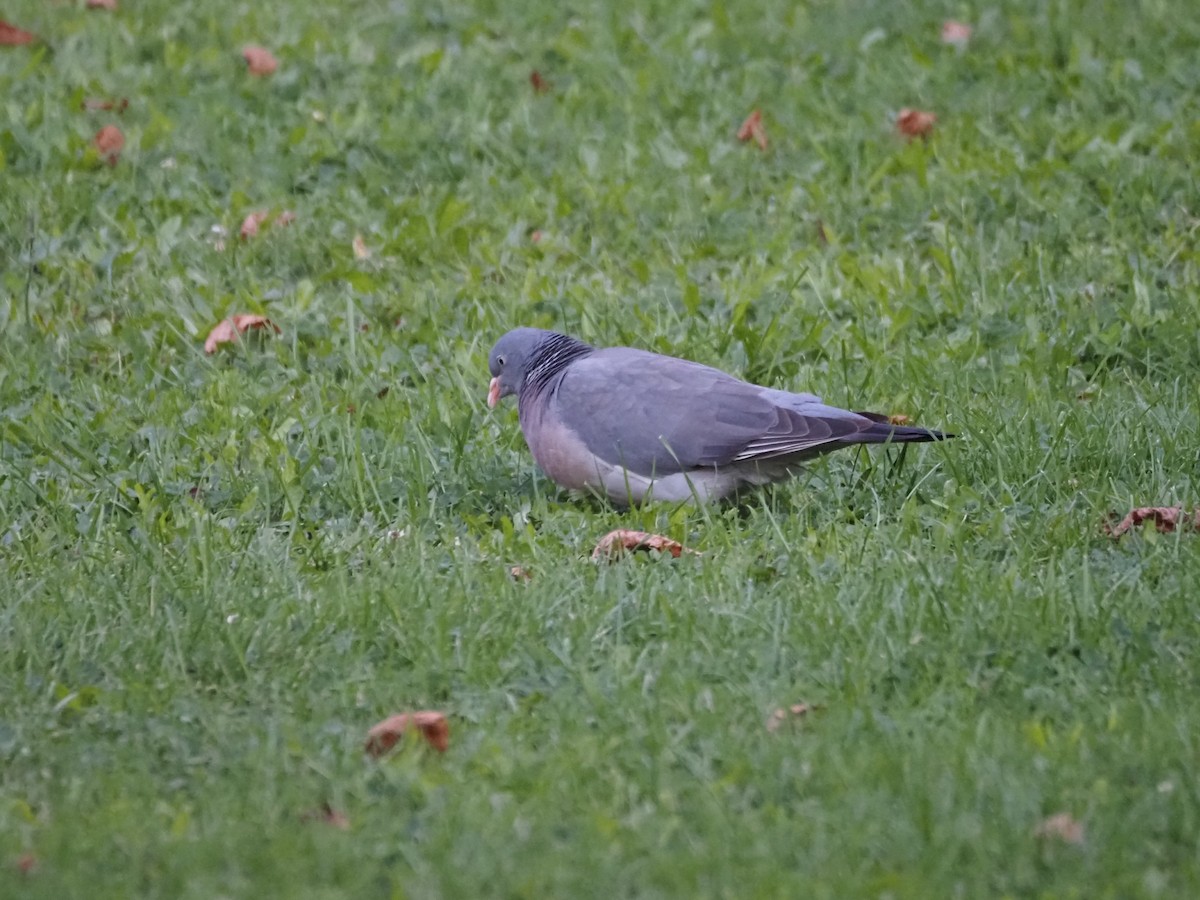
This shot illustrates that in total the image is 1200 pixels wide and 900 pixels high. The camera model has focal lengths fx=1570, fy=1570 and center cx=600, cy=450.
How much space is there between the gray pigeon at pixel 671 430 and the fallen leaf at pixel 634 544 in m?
0.32

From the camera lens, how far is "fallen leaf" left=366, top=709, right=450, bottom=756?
3455 millimetres

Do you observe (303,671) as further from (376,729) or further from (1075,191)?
(1075,191)

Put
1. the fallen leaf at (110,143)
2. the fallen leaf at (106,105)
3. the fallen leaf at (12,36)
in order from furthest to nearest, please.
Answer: the fallen leaf at (12,36), the fallen leaf at (106,105), the fallen leaf at (110,143)

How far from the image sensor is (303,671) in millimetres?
3771

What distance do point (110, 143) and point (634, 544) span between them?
3934mm

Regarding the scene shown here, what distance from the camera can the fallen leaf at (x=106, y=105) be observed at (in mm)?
7453

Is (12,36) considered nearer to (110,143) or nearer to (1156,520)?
(110,143)

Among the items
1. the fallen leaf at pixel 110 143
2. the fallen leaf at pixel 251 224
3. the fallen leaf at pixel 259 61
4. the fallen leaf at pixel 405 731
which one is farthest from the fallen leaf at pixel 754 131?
the fallen leaf at pixel 405 731

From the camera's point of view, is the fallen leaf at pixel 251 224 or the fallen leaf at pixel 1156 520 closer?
the fallen leaf at pixel 1156 520

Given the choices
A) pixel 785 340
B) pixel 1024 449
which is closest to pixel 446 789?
pixel 1024 449

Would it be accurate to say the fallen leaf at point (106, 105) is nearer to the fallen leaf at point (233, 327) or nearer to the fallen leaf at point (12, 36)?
the fallen leaf at point (12, 36)

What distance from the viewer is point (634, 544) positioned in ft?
14.5

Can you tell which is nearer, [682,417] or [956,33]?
[682,417]

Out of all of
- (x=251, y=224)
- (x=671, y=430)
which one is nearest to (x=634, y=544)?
(x=671, y=430)
